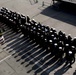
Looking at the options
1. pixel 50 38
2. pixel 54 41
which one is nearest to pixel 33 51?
pixel 50 38

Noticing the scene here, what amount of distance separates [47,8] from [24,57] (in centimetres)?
1022

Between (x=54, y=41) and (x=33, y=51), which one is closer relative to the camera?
(x=54, y=41)

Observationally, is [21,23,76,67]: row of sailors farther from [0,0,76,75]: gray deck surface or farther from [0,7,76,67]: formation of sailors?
[0,0,76,75]: gray deck surface

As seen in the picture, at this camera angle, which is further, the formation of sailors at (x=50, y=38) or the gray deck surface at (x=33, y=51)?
the gray deck surface at (x=33, y=51)

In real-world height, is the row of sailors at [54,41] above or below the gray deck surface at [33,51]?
above

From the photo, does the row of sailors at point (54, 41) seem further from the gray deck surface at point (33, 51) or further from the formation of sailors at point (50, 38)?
the gray deck surface at point (33, 51)

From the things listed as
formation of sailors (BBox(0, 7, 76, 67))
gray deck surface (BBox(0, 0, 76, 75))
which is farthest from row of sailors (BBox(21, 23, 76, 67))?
gray deck surface (BBox(0, 0, 76, 75))

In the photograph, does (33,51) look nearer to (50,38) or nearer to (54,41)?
(50,38)

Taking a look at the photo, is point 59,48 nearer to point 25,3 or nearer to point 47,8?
point 47,8

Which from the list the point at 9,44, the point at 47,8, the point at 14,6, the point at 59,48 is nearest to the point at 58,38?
the point at 59,48

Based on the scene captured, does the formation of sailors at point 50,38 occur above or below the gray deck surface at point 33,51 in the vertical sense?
above

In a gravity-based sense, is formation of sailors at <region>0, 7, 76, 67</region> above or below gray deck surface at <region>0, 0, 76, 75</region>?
above

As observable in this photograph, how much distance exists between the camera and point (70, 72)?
12977mm

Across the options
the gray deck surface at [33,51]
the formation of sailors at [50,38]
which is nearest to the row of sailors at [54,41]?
the formation of sailors at [50,38]
